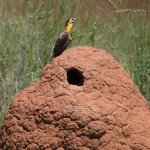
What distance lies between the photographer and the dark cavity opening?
20.5ft

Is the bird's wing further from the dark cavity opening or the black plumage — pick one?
the dark cavity opening

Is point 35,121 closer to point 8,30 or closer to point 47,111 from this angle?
point 47,111

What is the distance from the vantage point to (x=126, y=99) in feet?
20.7

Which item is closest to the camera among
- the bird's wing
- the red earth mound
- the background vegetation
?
the red earth mound

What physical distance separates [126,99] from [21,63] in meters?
2.85

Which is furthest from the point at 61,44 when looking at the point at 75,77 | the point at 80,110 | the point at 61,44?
the point at 80,110

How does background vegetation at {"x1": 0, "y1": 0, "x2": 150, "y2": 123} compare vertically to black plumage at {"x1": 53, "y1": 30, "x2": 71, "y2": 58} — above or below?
below

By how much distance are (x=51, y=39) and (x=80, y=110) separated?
366 centimetres

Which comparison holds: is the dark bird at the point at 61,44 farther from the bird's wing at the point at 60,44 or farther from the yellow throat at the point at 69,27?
the yellow throat at the point at 69,27

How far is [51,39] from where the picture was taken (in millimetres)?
9492

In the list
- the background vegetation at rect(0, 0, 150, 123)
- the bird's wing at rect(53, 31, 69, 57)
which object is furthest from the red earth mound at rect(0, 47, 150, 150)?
the background vegetation at rect(0, 0, 150, 123)

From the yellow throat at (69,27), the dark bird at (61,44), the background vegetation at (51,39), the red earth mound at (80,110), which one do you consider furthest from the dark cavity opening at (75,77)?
the yellow throat at (69,27)

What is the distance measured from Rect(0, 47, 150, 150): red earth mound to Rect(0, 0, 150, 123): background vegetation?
4.78ft

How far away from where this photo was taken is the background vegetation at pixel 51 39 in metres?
8.32
